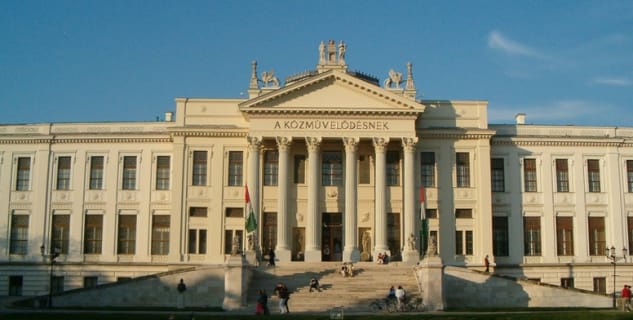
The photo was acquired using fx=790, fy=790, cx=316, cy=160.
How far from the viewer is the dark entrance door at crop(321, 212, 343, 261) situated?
52.5 meters

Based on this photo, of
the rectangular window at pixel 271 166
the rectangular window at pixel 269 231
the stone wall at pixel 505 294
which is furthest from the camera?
the rectangular window at pixel 271 166

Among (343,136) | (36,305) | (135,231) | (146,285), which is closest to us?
(36,305)

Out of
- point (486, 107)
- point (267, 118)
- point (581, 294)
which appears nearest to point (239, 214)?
point (267, 118)

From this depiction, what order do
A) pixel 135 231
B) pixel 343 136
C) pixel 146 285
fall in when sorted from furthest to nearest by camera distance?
1. pixel 135 231
2. pixel 343 136
3. pixel 146 285

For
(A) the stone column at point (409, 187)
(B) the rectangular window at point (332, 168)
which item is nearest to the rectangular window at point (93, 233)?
(B) the rectangular window at point (332, 168)

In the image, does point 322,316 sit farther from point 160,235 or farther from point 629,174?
point 629,174

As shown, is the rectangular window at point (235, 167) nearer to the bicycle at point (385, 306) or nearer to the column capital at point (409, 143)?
the column capital at point (409, 143)

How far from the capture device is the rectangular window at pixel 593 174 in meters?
56.3

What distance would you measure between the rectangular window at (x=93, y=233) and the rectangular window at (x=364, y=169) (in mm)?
18351

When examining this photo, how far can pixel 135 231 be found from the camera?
54750 mm

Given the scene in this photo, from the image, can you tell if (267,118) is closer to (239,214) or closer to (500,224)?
(239,214)

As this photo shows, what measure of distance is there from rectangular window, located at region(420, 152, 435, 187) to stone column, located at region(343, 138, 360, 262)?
5.15 m

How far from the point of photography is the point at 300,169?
53.2 m

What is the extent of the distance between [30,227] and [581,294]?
120ft
